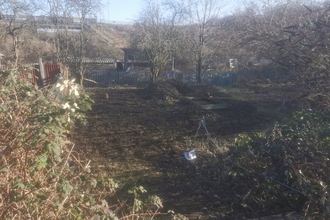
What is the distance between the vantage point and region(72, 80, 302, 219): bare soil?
5454 millimetres

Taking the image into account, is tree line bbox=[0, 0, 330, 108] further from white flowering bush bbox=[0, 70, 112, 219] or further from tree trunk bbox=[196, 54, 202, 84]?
white flowering bush bbox=[0, 70, 112, 219]

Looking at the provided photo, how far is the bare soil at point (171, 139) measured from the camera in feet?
17.9

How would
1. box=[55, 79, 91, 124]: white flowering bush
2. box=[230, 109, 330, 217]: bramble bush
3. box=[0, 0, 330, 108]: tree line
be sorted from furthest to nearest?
1. box=[0, 0, 330, 108]: tree line
2. box=[230, 109, 330, 217]: bramble bush
3. box=[55, 79, 91, 124]: white flowering bush

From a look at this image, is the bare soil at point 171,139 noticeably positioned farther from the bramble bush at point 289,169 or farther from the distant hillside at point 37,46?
the distant hillside at point 37,46

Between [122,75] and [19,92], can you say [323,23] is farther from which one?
[122,75]

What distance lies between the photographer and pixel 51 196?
273 cm

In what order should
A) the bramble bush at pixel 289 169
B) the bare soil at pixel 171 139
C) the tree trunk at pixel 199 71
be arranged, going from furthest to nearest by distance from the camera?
the tree trunk at pixel 199 71 < the bare soil at pixel 171 139 < the bramble bush at pixel 289 169

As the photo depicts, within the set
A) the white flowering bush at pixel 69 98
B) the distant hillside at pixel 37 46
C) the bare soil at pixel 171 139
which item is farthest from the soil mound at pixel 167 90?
the white flowering bush at pixel 69 98

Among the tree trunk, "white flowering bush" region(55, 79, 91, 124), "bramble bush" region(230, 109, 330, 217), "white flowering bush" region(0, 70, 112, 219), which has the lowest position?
the tree trunk

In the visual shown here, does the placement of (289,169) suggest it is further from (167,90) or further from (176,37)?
(176,37)

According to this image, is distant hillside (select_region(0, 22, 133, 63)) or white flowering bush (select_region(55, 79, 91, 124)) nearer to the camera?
white flowering bush (select_region(55, 79, 91, 124))

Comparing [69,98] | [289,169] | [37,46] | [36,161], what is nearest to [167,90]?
[289,169]

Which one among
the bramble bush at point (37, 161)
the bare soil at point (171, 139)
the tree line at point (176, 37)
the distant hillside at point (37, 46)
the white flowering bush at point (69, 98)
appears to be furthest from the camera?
the distant hillside at point (37, 46)

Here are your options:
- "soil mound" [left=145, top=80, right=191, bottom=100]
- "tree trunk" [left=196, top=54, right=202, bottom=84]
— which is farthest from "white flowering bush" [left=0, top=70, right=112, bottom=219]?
"tree trunk" [left=196, top=54, right=202, bottom=84]
